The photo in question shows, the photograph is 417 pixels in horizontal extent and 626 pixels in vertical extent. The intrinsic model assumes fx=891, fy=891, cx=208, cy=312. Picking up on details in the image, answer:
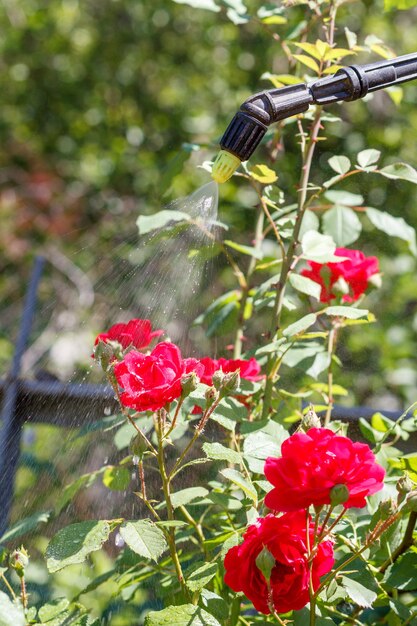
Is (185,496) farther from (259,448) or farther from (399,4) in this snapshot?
(399,4)

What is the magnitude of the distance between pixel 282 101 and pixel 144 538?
1.08 feet

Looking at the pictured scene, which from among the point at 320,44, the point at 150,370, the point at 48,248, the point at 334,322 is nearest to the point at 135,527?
the point at 150,370

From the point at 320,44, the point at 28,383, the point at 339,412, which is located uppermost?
the point at 320,44

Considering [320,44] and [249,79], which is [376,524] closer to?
[320,44]

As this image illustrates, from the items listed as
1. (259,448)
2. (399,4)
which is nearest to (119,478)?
(259,448)

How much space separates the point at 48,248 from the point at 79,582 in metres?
2.29

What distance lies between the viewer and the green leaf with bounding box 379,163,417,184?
0.93m

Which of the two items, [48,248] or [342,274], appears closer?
[342,274]

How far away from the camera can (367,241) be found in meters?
2.66

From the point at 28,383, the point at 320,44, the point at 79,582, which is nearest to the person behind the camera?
the point at 320,44

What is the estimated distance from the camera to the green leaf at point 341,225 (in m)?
1.11

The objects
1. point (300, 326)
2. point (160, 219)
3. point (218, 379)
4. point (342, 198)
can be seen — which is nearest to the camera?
point (218, 379)

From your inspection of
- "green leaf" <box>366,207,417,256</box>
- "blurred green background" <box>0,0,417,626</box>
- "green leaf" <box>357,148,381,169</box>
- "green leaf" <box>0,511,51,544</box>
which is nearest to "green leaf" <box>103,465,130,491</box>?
"green leaf" <box>0,511,51,544</box>

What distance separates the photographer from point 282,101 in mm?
625
